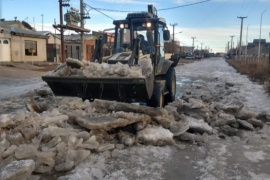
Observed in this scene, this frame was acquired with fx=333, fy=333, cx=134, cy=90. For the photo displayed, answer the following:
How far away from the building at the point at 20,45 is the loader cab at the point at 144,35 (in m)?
23.6

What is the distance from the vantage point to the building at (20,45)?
103 ft

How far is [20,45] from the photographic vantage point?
33500 mm

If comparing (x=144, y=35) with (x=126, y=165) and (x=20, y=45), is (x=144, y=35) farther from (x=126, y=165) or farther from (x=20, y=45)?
(x=20, y=45)

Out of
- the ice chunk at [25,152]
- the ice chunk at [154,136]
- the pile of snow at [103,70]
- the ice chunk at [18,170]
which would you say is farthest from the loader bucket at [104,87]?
the ice chunk at [18,170]

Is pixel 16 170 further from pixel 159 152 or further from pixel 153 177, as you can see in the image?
pixel 159 152

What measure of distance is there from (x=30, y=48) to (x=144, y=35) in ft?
92.1

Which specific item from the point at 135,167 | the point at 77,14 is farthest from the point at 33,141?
the point at 77,14

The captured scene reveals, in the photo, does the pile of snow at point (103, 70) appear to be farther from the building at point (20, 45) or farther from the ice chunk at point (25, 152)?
the building at point (20, 45)

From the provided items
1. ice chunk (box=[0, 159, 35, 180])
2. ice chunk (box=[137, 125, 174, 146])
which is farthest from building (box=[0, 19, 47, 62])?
ice chunk (box=[0, 159, 35, 180])

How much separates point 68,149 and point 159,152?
1.73 m

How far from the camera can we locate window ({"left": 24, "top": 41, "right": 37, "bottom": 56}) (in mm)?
34906

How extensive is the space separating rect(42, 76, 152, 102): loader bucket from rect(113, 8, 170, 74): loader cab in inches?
69.1

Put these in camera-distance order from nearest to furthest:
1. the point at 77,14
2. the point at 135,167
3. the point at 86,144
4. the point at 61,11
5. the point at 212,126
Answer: the point at 135,167, the point at 86,144, the point at 212,126, the point at 61,11, the point at 77,14

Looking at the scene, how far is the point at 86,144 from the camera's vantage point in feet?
19.6
